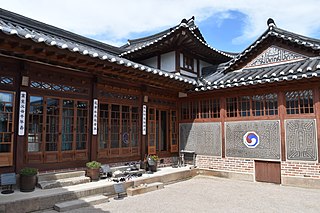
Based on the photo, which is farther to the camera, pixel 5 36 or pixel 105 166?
pixel 105 166

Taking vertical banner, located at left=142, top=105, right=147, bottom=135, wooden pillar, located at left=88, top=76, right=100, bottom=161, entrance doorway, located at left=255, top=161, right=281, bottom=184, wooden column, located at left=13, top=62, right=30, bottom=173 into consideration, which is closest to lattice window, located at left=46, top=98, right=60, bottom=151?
wooden column, located at left=13, top=62, right=30, bottom=173

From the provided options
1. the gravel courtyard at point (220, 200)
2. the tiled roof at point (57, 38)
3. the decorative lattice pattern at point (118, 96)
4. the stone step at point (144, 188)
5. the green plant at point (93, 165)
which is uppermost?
the tiled roof at point (57, 38)

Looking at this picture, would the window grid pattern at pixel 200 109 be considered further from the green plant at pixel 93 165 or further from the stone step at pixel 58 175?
the stone step at pixel 58 175

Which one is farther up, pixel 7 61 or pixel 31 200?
pixel 7 61

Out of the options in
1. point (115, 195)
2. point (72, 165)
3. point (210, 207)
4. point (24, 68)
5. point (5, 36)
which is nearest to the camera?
point (5, 36)

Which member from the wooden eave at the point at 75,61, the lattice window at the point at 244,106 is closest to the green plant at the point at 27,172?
the wooden eave at the point at 75,61

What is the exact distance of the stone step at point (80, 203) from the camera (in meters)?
5.23

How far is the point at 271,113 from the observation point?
8.37 m

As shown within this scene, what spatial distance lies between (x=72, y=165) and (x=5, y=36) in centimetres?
360

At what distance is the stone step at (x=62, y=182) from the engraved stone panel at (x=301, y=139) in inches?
233

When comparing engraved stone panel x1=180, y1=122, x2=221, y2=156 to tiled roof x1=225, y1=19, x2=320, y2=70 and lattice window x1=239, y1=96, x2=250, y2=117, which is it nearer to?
lattice window x1=239, y1=96, x2=250, y2=117

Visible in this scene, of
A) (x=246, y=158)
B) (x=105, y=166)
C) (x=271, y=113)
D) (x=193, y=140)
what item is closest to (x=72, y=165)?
(x=105, y=166)

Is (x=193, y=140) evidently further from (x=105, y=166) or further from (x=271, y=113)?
(x=105, y=166)

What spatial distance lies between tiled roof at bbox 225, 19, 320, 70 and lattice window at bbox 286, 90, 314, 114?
1.62 meters
